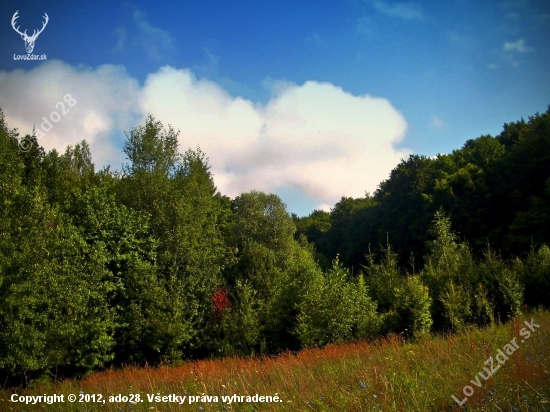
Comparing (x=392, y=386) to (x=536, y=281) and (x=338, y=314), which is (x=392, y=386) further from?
(x=536, y=281)

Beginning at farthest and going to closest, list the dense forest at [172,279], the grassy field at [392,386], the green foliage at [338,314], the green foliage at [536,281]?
the green foliage at [536,281] → the green foliage at [338,314] → the dense forest at [172,279] → the grassy field at [392,386]

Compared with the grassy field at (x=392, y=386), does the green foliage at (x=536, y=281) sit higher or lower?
lower

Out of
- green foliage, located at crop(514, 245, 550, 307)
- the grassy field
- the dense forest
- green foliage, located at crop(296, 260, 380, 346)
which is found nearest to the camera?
the grassy field

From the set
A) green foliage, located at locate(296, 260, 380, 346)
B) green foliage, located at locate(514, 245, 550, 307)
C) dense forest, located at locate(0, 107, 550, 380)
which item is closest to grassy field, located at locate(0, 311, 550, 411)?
dense forest, located at locate(0, 107, 550, 380)

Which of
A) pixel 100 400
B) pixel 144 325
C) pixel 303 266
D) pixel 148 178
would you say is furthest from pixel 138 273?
pixel 100 400

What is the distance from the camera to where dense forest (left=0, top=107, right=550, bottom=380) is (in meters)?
17.5

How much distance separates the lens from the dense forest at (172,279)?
1747 cm

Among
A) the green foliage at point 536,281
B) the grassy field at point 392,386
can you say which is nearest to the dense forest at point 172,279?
the green foliage at point 536,281

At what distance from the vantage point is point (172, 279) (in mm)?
25531

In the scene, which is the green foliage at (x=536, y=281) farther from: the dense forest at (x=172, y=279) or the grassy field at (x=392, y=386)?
the grassy field at (x=392, y=386)

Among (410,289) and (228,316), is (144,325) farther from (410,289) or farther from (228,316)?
(410,289)

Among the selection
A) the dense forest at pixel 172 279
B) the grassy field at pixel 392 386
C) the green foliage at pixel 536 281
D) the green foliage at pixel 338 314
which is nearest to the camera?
the grassy field at pixel 392 386

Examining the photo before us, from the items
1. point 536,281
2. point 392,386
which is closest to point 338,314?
point 536,281

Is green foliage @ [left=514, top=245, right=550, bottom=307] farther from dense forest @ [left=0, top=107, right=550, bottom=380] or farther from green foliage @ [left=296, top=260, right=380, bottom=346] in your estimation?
green foliage @ [left=296, top=260, right=380, bottom=346]
